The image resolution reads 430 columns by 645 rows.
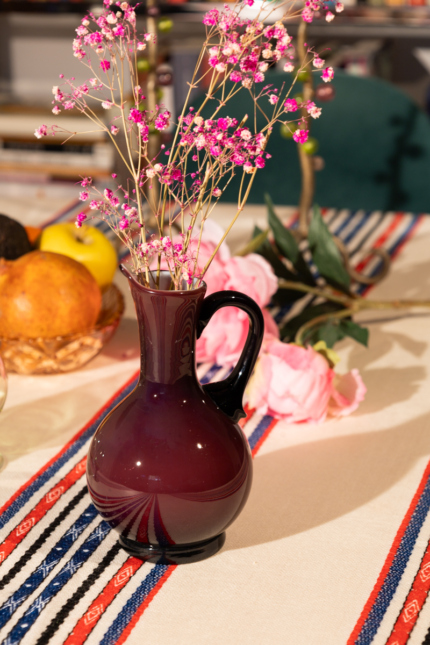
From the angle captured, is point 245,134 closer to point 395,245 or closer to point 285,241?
point 285,241

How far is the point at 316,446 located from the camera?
2.30 ft

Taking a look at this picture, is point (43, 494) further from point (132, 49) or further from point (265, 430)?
point (132, 49)

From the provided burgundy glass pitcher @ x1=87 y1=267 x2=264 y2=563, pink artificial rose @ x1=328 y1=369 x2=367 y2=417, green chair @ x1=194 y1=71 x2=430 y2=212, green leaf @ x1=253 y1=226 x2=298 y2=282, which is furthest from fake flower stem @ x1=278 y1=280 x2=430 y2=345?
A: green chair @ x1=194 y1=71 x2=430 y2=212

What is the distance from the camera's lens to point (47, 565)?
21.2 inches

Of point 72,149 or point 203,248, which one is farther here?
point 72,149

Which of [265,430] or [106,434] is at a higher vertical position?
[106,434]

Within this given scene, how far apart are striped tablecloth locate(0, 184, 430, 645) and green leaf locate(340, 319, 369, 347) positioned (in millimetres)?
47

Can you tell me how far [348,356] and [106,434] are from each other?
432 mm

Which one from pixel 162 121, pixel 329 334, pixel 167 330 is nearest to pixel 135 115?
pixel 162 121

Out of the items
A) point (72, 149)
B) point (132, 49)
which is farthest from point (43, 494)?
point (72, 149)

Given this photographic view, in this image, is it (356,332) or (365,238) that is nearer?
(356,332)

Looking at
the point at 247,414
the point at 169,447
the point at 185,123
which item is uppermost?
the point at 185,123

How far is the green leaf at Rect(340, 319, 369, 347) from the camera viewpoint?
813mm

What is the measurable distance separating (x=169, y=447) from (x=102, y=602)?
114 millimetres
